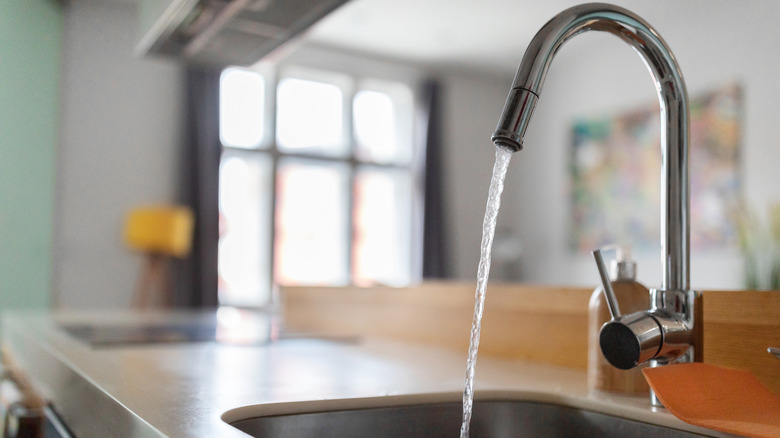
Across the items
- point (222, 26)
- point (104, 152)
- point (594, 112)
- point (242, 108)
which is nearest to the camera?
point (222, 26)

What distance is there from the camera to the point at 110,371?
3.05 feet

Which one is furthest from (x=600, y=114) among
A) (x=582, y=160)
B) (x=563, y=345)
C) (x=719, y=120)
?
(x=563, y=345)

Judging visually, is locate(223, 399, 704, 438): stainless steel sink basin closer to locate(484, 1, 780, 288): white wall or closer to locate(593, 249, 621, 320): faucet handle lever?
locate(593, 249, 621, 320): faucet handle lever

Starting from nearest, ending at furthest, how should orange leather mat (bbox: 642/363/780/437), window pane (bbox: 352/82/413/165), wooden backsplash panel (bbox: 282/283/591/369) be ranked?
1. orange leather mat (bbox: 642/363/780/437)
2. wooden backsplash panel (bbox: 282/283/591/369)
3. window pane (bbox: 352/82/413/165)

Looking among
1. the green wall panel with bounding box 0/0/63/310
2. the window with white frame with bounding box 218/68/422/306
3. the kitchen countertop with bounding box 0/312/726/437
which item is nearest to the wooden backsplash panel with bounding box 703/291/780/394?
the kitchen countertop with bounding box 0/312/726/437

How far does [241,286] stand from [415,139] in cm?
217

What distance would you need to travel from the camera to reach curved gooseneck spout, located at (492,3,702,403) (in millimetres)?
631

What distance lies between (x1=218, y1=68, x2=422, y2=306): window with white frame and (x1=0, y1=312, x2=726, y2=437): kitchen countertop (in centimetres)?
453

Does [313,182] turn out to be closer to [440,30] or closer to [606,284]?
[440,30]

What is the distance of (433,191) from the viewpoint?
22.1 feet

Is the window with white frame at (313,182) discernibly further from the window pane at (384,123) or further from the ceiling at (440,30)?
the ceiling at (440,30)

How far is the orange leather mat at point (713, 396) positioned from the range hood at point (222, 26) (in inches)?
43.6

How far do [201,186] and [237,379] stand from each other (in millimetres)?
4684

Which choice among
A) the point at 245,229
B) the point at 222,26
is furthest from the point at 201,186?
the point at 222,26
